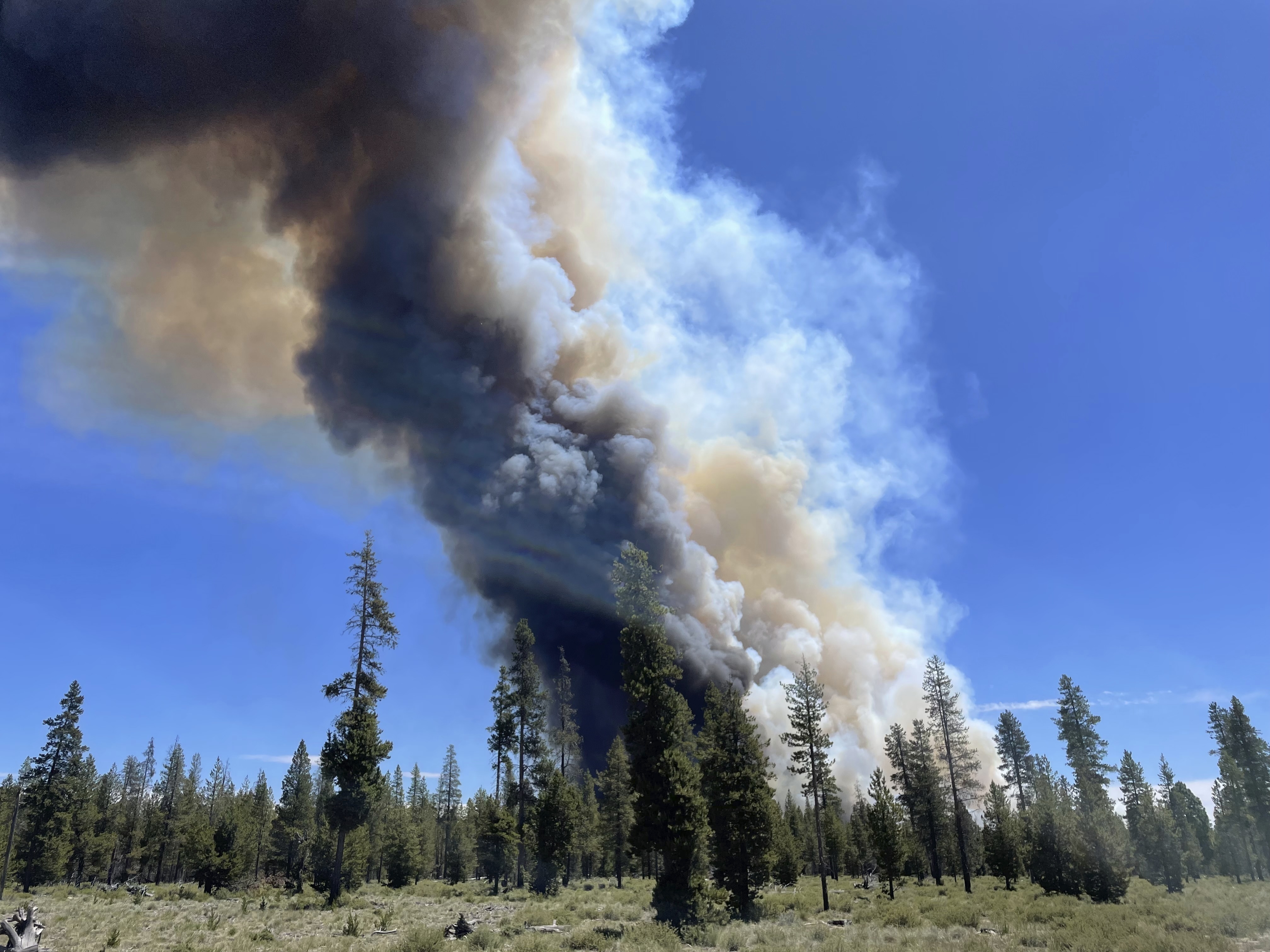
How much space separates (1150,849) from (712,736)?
35.7 metres

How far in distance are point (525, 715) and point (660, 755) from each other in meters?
23.1

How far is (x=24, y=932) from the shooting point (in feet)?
45.1

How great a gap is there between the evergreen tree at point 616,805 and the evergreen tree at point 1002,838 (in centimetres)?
2559

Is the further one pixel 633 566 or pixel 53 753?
pixel 53 753

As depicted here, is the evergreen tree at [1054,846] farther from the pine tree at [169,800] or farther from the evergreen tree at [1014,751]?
the pine tree at [169,800]

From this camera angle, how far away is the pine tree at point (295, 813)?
67.2 meters

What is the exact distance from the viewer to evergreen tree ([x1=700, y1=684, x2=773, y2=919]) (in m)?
27.1

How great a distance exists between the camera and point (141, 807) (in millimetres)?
87750

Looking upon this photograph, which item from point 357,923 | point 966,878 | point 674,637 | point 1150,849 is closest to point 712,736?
point 357,923

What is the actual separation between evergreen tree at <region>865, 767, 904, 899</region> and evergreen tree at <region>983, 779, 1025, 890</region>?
864 centimetres

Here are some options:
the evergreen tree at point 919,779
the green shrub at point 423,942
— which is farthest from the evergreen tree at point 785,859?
the green shrub at point 423,942

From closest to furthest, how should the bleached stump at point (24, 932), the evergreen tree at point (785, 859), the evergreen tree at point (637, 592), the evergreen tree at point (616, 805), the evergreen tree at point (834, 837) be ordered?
the bleached stump at point (24, 932)
the evergreen tree at point (637, 592)
the evergreen tree at point (785, 859)
the evergreen tree at point (616, 805)
the evergreen tree at point (834, 837)

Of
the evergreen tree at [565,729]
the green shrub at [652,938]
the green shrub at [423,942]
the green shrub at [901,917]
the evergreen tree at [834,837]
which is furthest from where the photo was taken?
the evergreen tree at [834,837]

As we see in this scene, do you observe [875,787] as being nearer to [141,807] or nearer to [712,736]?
[712,736]
